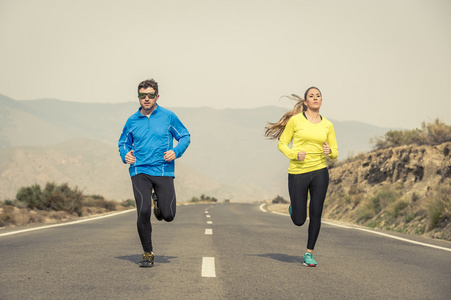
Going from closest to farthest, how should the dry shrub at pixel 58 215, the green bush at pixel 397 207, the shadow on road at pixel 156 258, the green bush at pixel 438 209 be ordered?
the shadow on road at pixel 156 258
the green bush at pixel 438 209
the green bush at pixel 397 207
the dry shrub at pixel 58 215

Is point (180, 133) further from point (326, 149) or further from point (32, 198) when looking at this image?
point (32, 198)

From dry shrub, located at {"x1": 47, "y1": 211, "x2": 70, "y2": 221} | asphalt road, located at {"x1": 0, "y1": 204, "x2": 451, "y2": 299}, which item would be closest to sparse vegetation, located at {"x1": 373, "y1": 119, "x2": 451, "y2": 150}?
asphalt road, located at {"x1": 0, "y1": 204, "x2": 451, "y2": 299}

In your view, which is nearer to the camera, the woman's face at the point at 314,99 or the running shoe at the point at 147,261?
the running shoe at the point at 147,261

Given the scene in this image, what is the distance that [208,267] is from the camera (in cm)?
753

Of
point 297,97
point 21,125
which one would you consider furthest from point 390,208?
point 21,125

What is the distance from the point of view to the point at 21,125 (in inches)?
6831

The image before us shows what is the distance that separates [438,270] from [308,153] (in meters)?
2.31

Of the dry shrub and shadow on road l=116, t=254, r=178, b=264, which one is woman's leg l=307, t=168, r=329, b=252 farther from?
the dry shrub

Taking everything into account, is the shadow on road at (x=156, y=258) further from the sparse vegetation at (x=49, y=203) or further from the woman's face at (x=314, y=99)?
the sparse vegetation at (x=49, y=203)

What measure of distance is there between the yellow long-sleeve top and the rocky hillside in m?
6.53

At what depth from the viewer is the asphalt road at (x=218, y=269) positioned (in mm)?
5926

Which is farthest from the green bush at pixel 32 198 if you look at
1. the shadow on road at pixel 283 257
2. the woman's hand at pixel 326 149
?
the woman's hand at pixel 326 149

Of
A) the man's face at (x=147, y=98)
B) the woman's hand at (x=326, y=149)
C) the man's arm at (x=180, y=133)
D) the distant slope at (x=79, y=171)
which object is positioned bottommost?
the distant slope at (x=79, y=171)

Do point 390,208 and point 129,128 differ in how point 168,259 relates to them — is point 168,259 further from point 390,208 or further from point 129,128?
point 390,208
